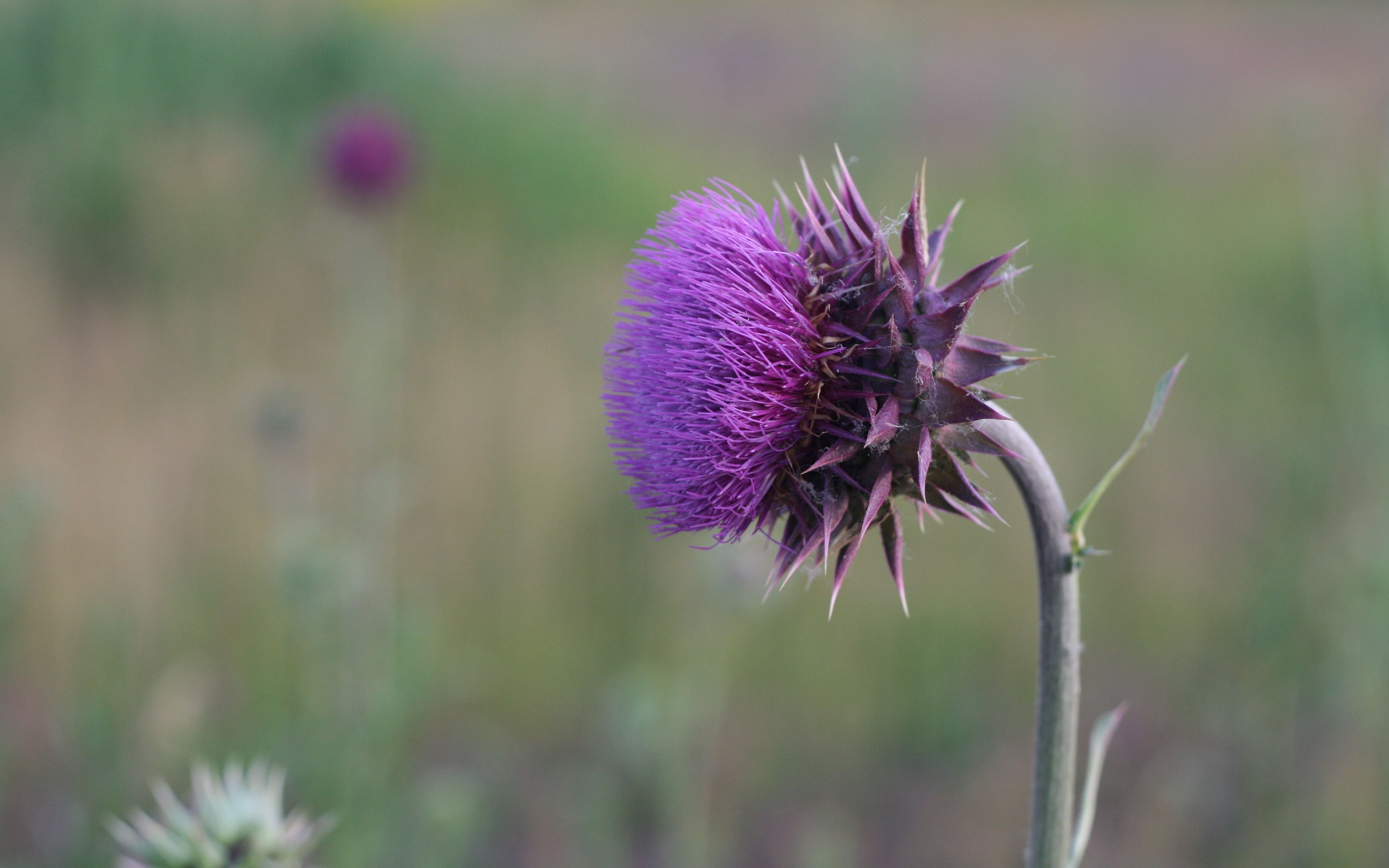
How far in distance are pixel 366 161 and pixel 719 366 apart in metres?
2.96

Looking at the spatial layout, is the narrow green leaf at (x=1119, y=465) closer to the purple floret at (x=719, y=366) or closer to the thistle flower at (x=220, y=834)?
the purple floret at (x=719, y=366)

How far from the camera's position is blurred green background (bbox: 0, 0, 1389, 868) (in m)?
3.91

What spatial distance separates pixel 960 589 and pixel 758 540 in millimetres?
2178

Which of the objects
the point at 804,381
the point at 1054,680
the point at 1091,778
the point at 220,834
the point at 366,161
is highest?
the point at 366,161

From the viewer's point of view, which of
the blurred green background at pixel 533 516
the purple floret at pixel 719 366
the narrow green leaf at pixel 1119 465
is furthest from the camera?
the blurred green background at pixel 533 516

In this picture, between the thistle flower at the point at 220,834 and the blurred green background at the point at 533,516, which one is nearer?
the thistle flower at the point at 220,834

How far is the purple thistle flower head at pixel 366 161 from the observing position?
4.28m

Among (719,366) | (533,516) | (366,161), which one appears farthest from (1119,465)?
(533,516)

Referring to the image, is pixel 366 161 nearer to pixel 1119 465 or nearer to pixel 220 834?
pixel 220 834

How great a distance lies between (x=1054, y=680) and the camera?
165 cm

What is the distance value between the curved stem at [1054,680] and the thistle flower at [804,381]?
0.52 ft

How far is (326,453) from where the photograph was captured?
5852 mm

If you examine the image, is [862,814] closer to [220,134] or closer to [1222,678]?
[1222,678]

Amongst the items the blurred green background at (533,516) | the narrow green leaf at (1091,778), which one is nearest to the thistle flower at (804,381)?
the narrow green leaf at (1091,778)
